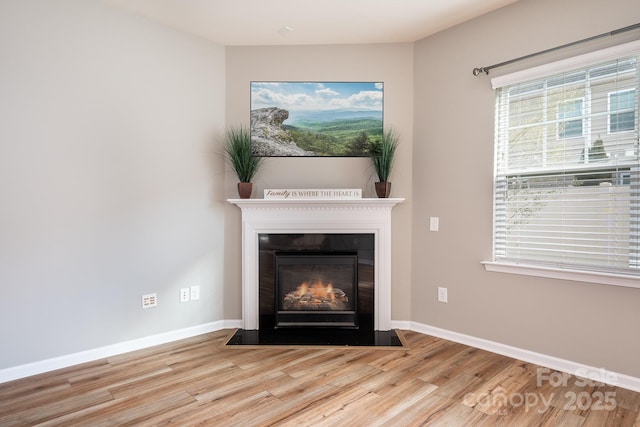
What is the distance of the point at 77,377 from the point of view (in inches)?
91.4

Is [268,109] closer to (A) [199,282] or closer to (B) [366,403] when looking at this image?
(A) [199,282]

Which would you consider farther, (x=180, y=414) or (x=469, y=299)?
(x=469, y=299)

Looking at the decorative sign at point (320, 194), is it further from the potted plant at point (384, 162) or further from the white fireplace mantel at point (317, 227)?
the potted plant at point (384, 162)

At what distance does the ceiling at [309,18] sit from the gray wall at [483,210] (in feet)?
0.76

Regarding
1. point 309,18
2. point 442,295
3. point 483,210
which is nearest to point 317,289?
point 442,295

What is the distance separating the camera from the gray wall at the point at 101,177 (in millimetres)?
2285

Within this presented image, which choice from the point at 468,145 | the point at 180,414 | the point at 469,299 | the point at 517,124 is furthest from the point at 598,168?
the point at 180,414

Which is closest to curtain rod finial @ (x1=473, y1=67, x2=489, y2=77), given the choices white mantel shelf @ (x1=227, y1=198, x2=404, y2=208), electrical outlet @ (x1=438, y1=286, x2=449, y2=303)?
white mantel shelf @ (x1=227, y1=198, x2=404, y2=208)

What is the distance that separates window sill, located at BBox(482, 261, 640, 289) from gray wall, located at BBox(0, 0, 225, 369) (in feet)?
7.71

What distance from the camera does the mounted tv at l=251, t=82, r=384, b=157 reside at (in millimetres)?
3242

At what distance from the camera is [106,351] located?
2.63m

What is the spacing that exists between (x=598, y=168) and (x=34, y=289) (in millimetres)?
3735

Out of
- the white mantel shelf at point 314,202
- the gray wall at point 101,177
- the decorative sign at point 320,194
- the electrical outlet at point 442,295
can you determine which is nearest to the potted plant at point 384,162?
the white mantel shelf at point 314,202

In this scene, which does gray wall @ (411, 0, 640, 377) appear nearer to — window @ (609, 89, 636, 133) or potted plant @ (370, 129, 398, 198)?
potted plant @ (370, 129, 398, 198)
